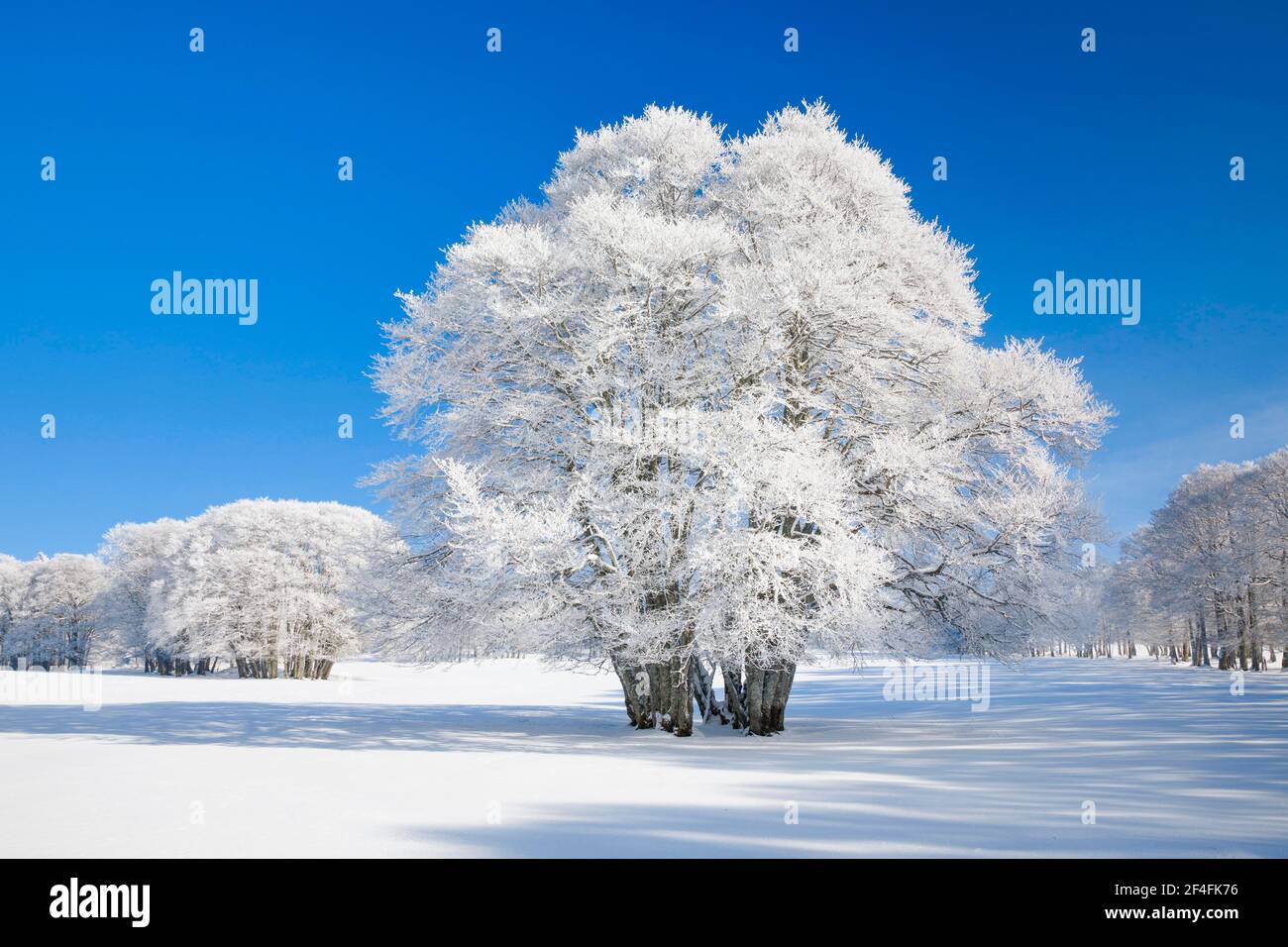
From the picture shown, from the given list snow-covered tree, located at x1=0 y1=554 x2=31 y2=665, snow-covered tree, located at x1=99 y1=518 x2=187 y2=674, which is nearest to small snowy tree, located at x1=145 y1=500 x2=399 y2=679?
snow-covered tree, located at x1=99 y1=518 x2=187 y2=674

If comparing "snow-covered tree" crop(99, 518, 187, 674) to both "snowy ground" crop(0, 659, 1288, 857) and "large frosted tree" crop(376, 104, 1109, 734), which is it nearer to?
"snowy ground" crop(0, 659, 1288, 857)

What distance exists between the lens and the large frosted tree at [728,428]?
14.8m

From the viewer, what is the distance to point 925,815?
27.9 ft

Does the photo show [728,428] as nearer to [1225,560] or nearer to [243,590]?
[1225,560]

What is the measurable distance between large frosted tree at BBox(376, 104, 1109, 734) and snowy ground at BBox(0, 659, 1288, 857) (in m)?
2.45

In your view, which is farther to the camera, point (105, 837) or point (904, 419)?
point (904, 419)

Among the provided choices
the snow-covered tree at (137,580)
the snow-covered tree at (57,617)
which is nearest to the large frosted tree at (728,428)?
the snow-covered tree at (137,580)

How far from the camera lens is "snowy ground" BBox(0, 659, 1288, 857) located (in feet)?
23.8

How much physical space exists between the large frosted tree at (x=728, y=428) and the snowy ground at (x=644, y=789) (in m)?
2.45

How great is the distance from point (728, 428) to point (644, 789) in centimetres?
675
